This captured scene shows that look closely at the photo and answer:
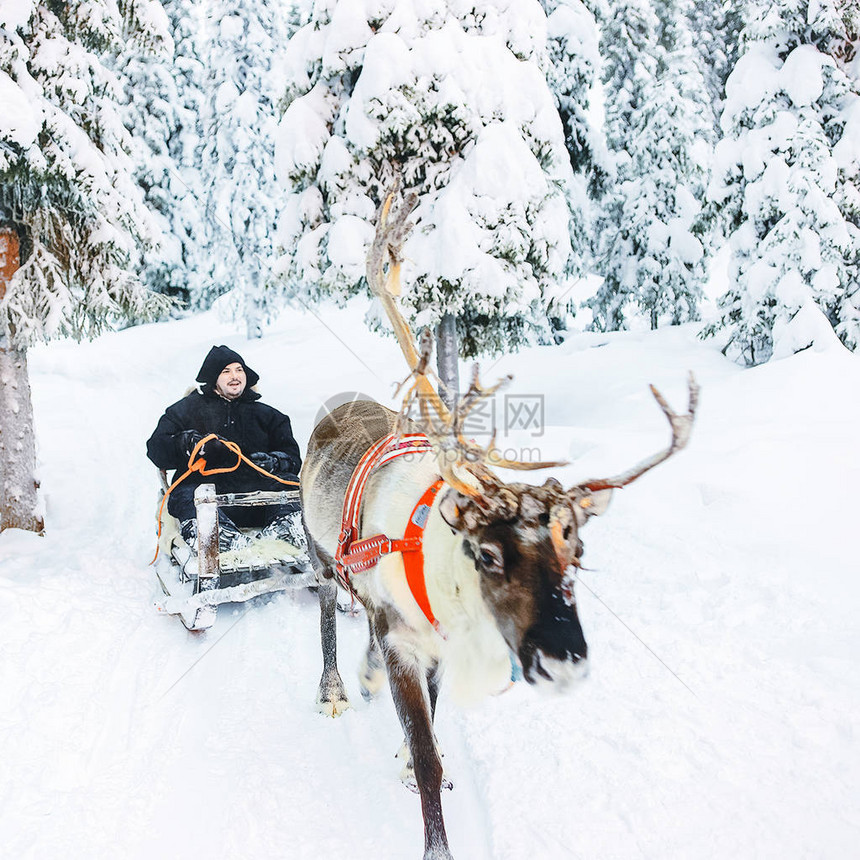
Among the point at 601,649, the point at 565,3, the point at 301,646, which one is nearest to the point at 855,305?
the point at 565,3

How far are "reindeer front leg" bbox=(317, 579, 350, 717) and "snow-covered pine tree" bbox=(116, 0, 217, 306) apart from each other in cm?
2289

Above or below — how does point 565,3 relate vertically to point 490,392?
Result: above

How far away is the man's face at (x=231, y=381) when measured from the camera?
19.1ft

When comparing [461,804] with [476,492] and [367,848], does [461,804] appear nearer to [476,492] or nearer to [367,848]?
[367,848]

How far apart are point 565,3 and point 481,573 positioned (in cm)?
1330

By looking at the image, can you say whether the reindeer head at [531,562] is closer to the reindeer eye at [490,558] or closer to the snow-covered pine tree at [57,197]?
the reindeer eye at [490,558]

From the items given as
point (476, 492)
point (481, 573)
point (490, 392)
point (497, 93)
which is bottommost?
point (481, 573)

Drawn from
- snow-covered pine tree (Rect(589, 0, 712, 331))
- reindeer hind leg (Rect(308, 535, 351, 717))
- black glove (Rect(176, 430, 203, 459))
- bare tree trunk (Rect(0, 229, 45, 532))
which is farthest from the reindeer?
snow-covered pine tree (Rect(589, 0, 712, 331))

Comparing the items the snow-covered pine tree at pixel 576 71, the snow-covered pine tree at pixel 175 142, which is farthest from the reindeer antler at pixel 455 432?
the snow-covered pine tree at pixel 175 142

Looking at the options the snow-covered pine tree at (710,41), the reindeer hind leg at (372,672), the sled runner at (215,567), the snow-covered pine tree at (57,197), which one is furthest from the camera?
the snow-covered pine tree at (710,41)

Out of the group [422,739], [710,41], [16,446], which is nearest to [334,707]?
[422,739]

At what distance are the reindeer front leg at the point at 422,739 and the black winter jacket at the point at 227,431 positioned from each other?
3.05 meters

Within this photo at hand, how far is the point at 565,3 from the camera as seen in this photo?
12.4 m

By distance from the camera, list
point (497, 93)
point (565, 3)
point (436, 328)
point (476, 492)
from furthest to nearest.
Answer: point (565, 3) → point (436, 328) → point (497, 93) → point (476, 492)
